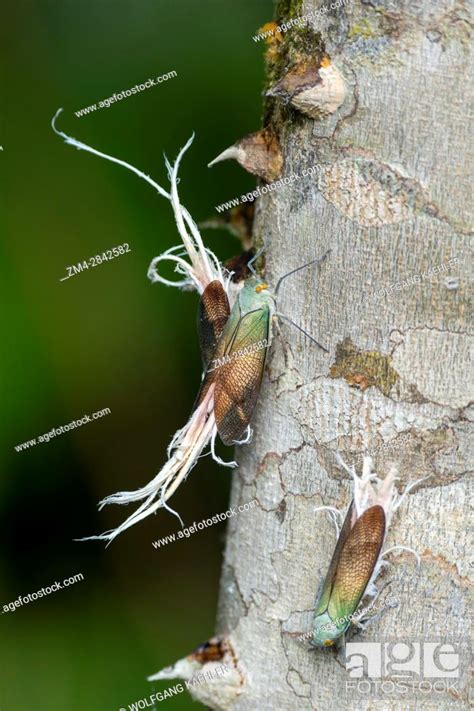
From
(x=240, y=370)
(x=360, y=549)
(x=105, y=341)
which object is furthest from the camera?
(x=105, y=341)

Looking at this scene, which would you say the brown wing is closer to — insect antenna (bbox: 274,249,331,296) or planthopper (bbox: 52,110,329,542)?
planthopper (bbox: 52,110,329,542)

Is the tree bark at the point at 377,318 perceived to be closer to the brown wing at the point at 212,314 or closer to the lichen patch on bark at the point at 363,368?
the lichen patch on bark at the point at 363,368

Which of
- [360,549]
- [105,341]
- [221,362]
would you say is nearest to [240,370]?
[221,362]

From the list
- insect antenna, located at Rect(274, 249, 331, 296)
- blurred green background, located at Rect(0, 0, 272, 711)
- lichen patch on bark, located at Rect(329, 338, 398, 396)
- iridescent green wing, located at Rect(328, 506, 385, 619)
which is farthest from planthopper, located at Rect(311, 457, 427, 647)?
blurred green background, located at Rect(0, 0, 272, 711)

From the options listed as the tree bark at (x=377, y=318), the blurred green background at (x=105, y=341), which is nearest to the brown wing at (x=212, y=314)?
the tree bark at (x=377, y=318)

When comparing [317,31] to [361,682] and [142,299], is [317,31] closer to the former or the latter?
[361,682]

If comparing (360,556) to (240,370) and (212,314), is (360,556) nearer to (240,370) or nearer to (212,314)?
(240,370)
